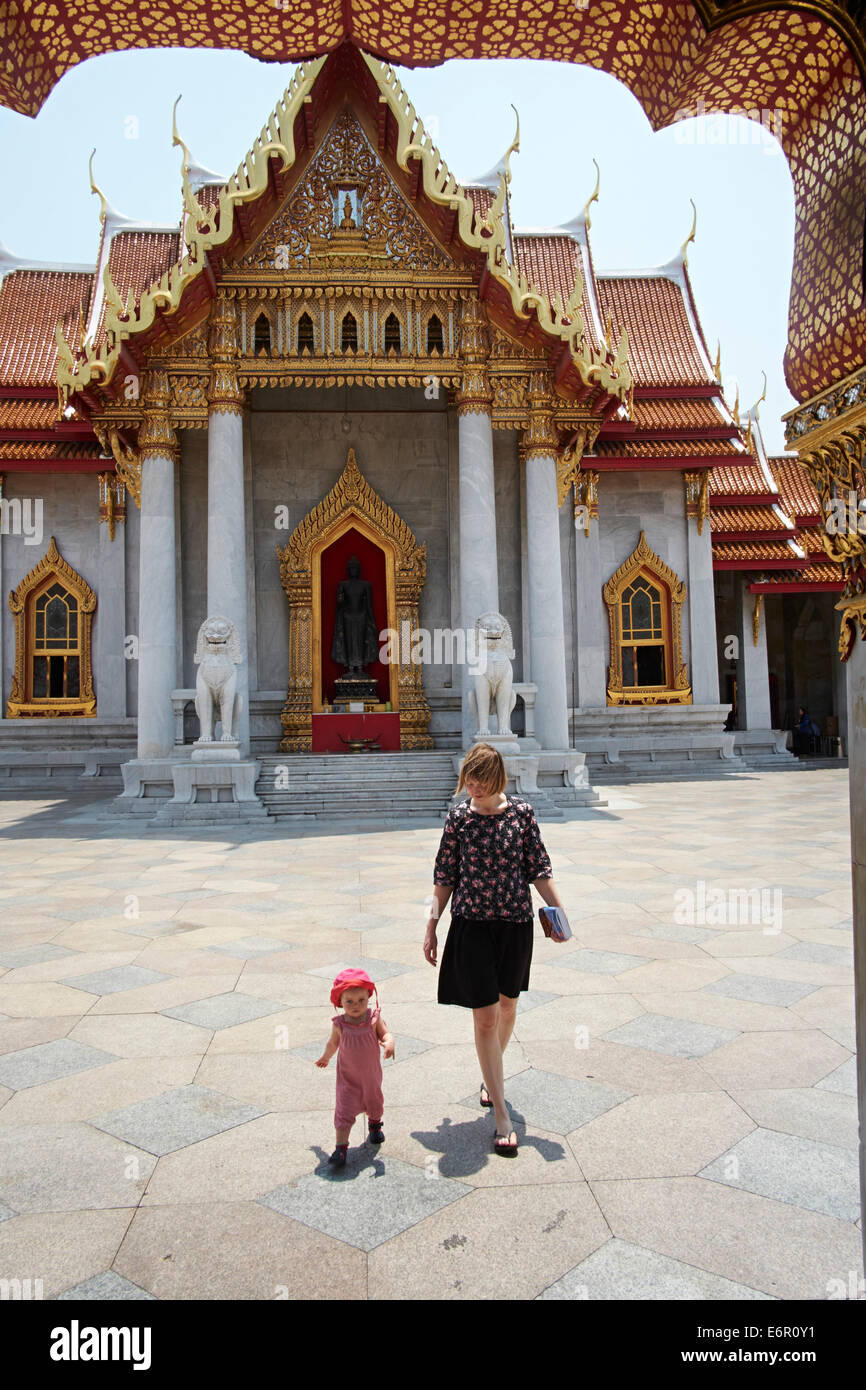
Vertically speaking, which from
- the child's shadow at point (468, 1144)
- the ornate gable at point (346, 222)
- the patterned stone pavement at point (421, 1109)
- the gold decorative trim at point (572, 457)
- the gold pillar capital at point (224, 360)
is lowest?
the child's shadow at point (468, 1144)

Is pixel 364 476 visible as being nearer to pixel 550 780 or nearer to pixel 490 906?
pixel 550 780

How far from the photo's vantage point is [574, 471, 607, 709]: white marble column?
19.3m

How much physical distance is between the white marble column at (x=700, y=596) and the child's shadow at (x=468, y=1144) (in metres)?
17.2

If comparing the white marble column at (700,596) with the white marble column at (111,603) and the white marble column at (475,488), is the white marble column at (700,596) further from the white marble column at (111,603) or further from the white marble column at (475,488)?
the white marble column at (111,603)

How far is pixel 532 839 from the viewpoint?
3.55 meters

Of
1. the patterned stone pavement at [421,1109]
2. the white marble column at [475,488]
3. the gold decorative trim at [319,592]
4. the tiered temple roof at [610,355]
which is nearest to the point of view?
the patterned stone pavement at [421,1109]

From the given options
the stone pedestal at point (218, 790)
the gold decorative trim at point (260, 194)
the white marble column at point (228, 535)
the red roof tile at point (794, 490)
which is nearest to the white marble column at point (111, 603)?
the gold decorative trim at point (260, 194)

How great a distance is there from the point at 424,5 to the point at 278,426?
14.4 m

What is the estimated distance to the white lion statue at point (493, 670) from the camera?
1275cm

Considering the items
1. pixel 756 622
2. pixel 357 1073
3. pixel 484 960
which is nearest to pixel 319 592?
pixel 756 622

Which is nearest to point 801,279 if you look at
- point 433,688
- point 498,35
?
point 498,35

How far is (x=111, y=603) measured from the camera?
18281 millimetres

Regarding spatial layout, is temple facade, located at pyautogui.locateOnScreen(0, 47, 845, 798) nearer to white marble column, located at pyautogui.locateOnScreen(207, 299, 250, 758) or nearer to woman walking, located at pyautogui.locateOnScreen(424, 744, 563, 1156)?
white marble column, located at pyautogui.locateOnScreen(207, 299, 250, 758)

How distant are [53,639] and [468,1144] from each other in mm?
17004
